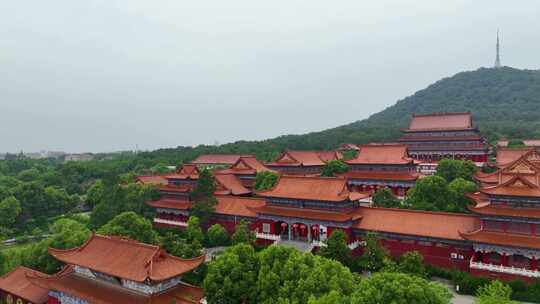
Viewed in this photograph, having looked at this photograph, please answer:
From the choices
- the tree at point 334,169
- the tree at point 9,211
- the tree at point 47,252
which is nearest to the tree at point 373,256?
the tree at point 47,252

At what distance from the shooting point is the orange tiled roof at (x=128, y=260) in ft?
61.8

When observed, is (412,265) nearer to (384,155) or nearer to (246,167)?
(384,155)

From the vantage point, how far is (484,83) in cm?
14475

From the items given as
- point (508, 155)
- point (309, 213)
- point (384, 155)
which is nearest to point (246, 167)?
point (384, 155)

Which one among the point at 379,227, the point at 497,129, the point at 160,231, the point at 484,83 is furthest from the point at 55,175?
the point at 484,83

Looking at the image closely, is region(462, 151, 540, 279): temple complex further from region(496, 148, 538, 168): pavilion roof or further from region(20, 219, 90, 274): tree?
Result: region(20, 219, 90, 274): tree

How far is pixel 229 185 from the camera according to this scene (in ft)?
141

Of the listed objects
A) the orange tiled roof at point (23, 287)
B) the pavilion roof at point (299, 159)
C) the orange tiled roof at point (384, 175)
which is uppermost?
the pavilion roof at point (299, 159)

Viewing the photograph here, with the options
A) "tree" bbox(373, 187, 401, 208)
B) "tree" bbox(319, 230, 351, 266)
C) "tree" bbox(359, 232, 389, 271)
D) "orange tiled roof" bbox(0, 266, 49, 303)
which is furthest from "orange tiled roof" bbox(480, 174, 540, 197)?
"orange tiled roof" bbox(0, 266, 49, 303)

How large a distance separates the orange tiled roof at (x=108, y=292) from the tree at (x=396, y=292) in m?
8.85

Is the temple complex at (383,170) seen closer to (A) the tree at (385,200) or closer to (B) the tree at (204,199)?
(A) the tree at (385,200)

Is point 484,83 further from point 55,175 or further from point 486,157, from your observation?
point 55,175

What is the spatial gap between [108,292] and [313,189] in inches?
661

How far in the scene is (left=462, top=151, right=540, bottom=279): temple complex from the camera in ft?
73.3
